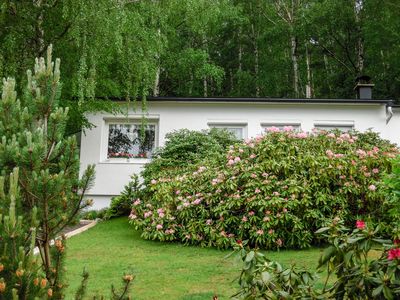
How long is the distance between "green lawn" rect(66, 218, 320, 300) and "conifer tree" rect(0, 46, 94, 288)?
1262 mm

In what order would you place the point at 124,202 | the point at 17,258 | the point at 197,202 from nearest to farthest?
the point at 17,258 → the point at 197,202 → the point at 124,202

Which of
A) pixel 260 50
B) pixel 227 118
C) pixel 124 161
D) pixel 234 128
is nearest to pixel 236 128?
pixel 234 128

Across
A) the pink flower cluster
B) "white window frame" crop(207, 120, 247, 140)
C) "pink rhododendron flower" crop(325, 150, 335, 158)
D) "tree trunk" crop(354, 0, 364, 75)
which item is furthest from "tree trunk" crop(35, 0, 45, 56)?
"tree trunk" crop(354, 0, 364, 75)

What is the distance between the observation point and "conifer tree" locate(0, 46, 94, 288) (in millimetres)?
2254

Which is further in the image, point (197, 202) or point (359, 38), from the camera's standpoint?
point (359, 38)

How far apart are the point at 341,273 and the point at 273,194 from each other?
16.1 ft

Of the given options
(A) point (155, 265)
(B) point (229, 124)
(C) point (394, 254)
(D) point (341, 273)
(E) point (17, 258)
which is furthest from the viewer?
(B) point (229, 124)

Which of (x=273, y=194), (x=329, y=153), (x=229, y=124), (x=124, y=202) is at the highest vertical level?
(x=229, y=124)

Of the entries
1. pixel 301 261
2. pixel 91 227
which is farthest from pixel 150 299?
pixel 91 227

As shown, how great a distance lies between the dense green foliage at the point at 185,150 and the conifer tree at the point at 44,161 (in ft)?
24.0

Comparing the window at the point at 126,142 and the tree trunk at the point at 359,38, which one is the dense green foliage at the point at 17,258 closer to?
the window at the point at 126,142

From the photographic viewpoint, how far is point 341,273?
2.80 metres

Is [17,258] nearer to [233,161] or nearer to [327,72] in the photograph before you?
[233,161]

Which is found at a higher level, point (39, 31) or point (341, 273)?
point (39, 31)
